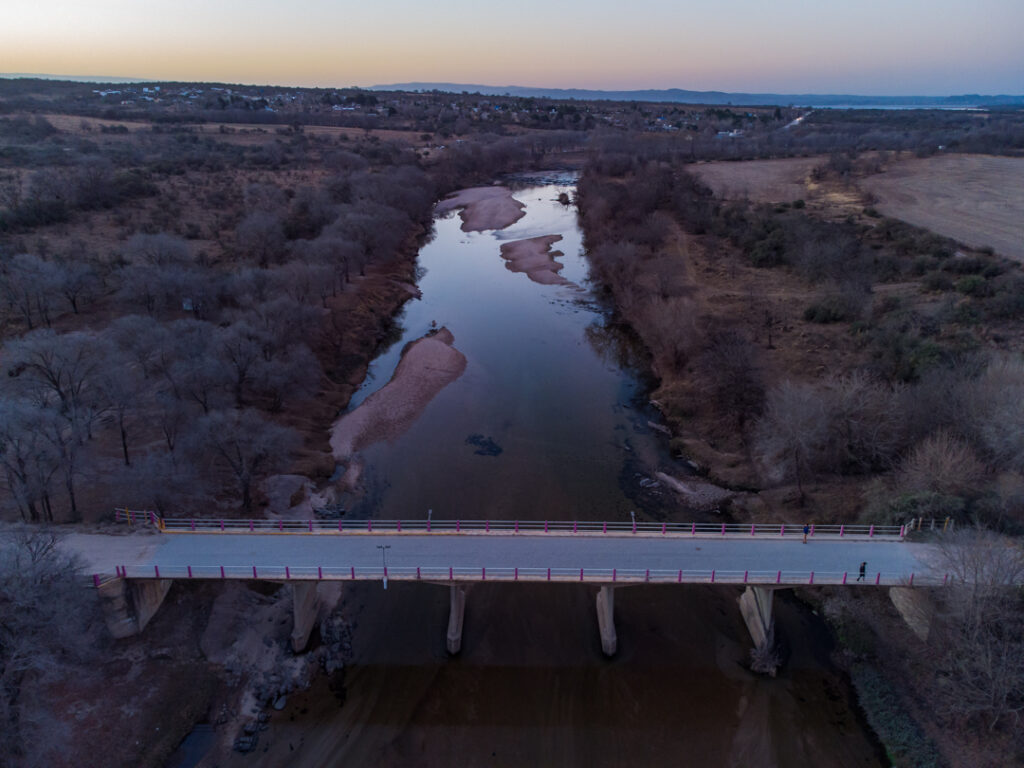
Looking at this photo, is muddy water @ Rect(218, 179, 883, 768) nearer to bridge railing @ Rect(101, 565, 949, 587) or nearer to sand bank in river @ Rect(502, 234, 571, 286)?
bridge railing @ Rect(101, 565, 949, 587)

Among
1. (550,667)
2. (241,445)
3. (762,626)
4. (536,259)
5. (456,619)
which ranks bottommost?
(550,667)

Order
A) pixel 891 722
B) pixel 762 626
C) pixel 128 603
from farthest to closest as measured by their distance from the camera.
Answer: pixel 762 626 → pixel 128 603 → pixel 891 722

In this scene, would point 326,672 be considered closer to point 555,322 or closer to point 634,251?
point 555,322

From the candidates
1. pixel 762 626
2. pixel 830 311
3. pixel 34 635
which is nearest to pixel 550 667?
pixel 762 626

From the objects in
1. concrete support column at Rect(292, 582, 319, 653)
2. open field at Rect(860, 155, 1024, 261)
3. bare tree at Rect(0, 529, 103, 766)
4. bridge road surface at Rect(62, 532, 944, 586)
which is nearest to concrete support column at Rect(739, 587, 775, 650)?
bridge road surface at Rect(62, 532, 944, 586)

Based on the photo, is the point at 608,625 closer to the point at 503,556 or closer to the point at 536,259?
the point at 503,556

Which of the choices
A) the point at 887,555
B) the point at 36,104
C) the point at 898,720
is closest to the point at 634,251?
the point at 887,555
